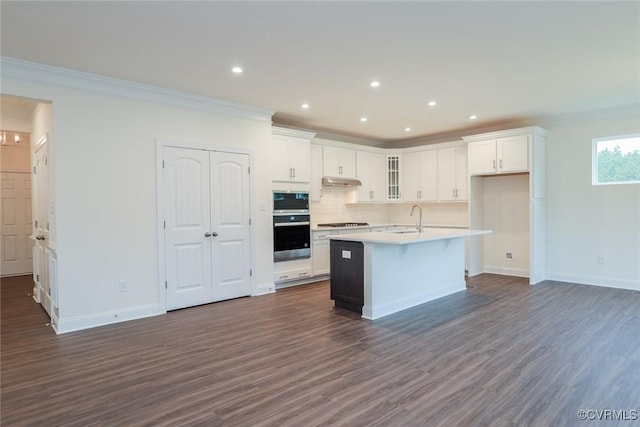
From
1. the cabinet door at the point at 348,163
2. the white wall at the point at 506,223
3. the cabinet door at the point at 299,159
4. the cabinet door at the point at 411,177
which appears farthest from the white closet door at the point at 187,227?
the white wall at the point at 506,223

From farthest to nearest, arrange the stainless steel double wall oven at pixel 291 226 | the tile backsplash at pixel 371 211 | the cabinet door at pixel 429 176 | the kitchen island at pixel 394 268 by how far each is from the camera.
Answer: the cabinet door at pixel 429 176
the tile backsplash at pixel 371 211
the stainless steel double wall oven at pixel 291 226
the kitchen island at pixel 394 268

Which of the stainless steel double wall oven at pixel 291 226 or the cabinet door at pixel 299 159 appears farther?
the cabinet door at pixel 299 159

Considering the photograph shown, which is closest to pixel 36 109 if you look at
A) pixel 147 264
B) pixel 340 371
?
pixel 147 264

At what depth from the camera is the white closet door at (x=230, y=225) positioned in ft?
16.4

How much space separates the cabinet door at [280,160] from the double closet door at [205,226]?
558 millimetres

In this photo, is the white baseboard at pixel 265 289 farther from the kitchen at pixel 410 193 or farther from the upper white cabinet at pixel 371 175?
the upper white cabinet at pixel 371 175

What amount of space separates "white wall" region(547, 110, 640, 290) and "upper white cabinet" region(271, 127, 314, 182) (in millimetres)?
4117

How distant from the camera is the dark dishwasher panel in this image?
434 centimetres

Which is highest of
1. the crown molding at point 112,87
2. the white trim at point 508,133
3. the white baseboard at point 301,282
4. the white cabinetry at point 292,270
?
the crown molding at point 112,87

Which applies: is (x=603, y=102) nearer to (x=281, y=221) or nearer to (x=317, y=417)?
(x=281, y=221)

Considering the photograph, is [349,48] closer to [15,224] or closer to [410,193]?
[410,193]

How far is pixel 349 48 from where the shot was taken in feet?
11.0

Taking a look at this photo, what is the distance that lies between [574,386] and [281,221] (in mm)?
4114

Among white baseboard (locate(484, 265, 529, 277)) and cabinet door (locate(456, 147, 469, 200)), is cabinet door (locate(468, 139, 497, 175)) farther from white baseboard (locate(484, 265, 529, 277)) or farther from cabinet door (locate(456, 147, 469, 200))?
white baseboard (locate(484, 265, 529, 277))
